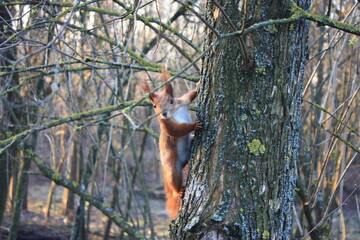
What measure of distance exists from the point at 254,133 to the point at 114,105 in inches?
60.9

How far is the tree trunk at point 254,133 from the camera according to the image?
6.51 ft

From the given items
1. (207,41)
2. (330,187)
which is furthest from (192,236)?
(330,187)

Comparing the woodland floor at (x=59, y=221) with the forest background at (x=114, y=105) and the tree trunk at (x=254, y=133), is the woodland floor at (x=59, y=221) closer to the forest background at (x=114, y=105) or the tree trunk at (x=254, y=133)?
the forest background at (x=114, y=105)

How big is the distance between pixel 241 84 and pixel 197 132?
0.36 m

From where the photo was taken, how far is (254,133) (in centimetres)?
199

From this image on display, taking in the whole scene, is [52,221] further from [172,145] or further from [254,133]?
[254,133]

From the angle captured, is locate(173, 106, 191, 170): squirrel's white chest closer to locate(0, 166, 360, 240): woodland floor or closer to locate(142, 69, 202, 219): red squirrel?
locate(142, 69, 202, 219): red squirrel

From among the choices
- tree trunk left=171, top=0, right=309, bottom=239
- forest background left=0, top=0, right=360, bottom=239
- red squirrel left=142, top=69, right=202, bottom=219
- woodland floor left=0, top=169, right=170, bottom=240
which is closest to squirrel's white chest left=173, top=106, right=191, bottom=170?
red squirrel left=142, top=69, right=202, bottom=219

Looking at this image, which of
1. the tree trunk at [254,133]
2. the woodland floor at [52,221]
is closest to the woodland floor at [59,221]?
the woodland floor at [52,221]

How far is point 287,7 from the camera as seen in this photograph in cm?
198

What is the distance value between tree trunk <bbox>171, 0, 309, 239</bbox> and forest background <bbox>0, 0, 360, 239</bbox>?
350 millimetres

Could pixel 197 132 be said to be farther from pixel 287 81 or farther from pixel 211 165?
pixel 287 81

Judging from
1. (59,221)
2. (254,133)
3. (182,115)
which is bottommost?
(59,221)

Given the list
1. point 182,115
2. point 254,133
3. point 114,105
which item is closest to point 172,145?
point 182,115
